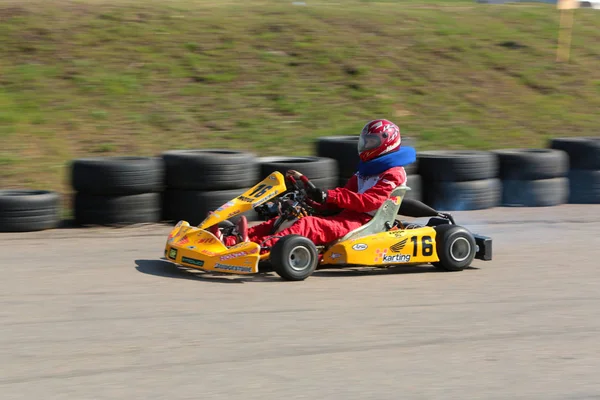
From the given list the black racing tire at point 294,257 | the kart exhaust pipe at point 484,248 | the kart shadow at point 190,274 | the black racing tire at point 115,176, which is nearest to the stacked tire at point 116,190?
the black racing tire at point 115,176

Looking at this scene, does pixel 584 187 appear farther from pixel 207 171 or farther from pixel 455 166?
pixel 207 171

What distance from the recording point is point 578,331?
5.14 metres

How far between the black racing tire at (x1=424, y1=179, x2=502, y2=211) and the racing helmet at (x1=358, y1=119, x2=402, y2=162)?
2.87 metres

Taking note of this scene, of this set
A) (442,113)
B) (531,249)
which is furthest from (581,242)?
(442,113)

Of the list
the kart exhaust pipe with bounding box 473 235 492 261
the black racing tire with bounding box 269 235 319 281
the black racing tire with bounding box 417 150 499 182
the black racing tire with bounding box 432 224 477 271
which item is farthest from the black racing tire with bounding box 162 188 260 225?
the kart exhaust pipe with bounding box 473 235 492 261

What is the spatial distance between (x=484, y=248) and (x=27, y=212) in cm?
439

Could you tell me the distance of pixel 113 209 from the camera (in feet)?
28.0

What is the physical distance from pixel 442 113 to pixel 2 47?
288 inches

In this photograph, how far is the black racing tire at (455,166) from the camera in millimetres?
9672

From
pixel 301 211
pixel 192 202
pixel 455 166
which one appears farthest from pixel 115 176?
pixel 455 166

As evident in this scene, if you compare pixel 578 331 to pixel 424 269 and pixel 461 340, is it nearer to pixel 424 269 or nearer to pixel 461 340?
pixel 461 340

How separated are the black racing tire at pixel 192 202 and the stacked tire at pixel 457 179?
231cm

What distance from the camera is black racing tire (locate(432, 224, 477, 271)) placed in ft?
22.2

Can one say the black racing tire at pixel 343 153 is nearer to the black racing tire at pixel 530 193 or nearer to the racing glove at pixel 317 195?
the black racing tire at pixel 530 193
